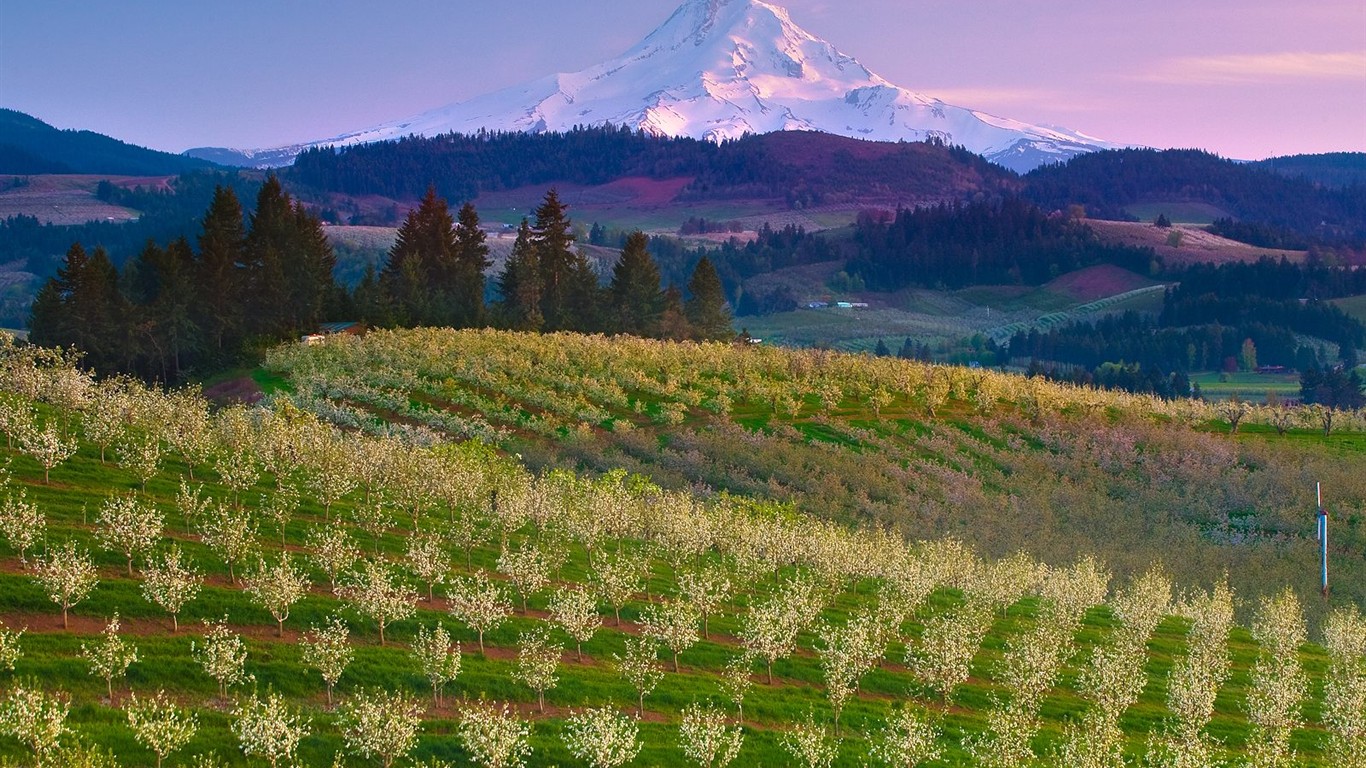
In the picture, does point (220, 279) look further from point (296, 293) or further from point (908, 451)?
point (908, 451)

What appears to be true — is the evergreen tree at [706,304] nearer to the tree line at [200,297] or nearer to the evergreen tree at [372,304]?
the evergreen tree at [372,304]

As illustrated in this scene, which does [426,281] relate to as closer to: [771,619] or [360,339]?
[360,339]

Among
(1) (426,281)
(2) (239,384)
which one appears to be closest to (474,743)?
(2) (239,384)

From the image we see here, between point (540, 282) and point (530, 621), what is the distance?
3664 inches

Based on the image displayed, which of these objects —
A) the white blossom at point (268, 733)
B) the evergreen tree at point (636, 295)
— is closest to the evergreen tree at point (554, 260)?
the evergreen tree at point (636, 295)

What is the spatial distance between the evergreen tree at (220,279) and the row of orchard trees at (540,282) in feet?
54.0

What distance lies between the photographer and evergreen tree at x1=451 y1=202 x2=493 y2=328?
397ft

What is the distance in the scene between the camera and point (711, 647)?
128 feet

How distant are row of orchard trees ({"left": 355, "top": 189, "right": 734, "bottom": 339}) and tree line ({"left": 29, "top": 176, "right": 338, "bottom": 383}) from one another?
10009 millimetres

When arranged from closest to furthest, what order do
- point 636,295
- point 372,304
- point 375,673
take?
1. point 375,673
2. point 372,304
3. point 636,295

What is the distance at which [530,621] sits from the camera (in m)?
37.8

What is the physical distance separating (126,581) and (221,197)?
3410 inches

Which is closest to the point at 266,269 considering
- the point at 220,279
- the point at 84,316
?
the point at 220,279

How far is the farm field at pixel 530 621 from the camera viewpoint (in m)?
27.9
